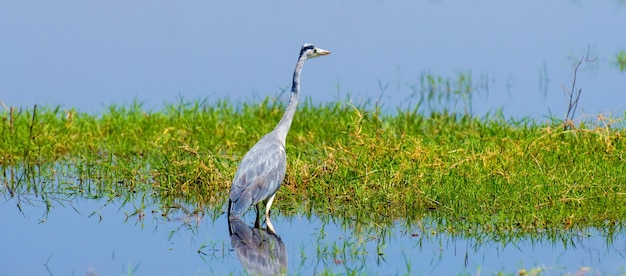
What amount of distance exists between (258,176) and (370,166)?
54.5 inches

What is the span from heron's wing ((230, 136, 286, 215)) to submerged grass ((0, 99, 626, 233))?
0.47 metres

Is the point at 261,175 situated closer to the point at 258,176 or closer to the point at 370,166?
the point at 258,176

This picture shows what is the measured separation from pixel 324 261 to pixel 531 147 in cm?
342

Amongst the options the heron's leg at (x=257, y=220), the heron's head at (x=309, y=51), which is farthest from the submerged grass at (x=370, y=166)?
the heron's head at (x=309, y=51)

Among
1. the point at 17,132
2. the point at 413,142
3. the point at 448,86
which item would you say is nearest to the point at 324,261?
the point at 413,142

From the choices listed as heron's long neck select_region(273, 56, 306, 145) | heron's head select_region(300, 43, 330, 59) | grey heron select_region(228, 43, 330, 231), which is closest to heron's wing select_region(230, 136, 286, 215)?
grey heron select_region(228, 43, 330, 231)

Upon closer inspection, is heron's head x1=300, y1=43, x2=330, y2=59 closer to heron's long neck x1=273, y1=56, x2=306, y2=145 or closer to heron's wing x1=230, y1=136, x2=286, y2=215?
heron's long neck x1=273, y1=56, x2=306, y2=145

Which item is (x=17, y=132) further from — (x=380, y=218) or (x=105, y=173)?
(x=380, y=218)

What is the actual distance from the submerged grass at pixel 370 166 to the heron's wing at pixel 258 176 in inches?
18.6

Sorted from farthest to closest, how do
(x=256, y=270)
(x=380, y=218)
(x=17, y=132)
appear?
(x=17, y=132) → (x=380, y=218) → (x=256, y=270)

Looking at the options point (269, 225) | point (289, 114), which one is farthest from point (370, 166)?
point (269, 225)

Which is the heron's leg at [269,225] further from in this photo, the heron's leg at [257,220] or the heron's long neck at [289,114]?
the heron's long neck at [289,114]

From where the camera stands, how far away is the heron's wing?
949 centimetres

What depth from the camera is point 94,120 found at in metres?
13.7
